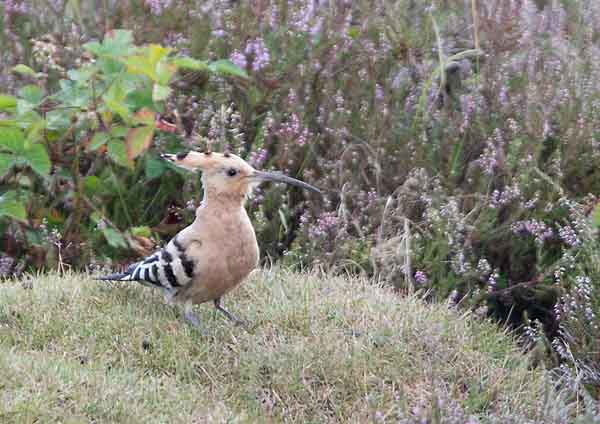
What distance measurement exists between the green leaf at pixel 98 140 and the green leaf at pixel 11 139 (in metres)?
0.31

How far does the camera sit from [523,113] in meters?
5.46

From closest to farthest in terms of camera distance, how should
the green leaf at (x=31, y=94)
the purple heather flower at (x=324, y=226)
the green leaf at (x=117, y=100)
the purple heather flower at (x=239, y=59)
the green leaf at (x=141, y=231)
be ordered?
1. the green leaf at (x=117, y=100)
2. the green leaf at (x=31, y=94)
3. the green leaf at (x=141, y=231)
4. the purple heather flower at (x=324, y=226)
5. the purple heather flower at (x=239, y=59)

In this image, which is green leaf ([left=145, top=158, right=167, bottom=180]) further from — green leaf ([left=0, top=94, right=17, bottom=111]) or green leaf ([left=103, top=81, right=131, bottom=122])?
green leaf ([left=0, top=94, right=17, bottom=111])

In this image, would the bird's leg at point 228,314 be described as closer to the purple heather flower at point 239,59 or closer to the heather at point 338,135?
the heather at point 338,135

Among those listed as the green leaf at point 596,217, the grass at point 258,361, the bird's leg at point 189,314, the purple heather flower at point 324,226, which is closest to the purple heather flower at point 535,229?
the green leaf at point 596,217

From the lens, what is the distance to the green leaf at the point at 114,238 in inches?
195

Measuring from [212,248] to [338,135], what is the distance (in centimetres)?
161

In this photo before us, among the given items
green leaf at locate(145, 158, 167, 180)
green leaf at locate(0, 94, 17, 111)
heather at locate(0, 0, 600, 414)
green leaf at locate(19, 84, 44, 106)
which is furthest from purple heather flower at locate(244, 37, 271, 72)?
green leaf at locate(0, 94, 17, 111)

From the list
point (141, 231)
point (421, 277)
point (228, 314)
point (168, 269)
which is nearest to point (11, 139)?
point (141, 231)

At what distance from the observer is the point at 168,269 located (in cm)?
411

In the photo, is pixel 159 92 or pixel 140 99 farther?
pixel 140 99

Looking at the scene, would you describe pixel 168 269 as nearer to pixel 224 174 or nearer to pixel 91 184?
pixel 224 174

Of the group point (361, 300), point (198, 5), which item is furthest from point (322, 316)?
point (198, 5)

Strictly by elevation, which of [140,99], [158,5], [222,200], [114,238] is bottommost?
[114,238]
